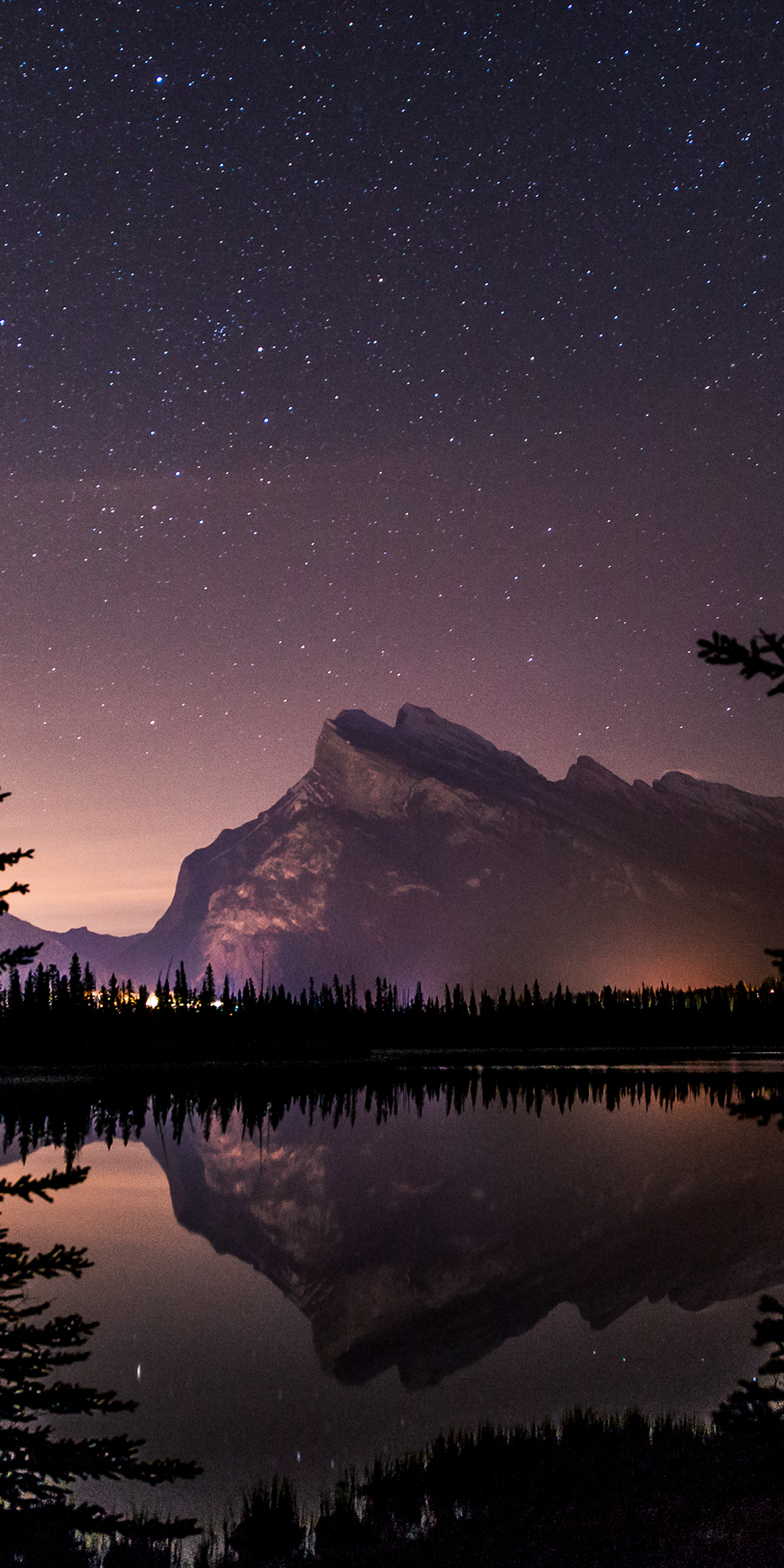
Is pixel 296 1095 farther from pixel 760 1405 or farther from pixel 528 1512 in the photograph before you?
pixel 760 1405

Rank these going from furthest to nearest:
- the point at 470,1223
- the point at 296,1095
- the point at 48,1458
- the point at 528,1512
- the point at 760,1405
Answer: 1. the point at 296,1095
2. the point at 470,1223
3. the point at 528,1512
4. the point at 48,1458
5. the point at 760,1405

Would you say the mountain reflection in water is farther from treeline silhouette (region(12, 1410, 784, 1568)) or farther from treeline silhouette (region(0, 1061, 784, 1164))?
treeline silhouette (region(0, 1061, 784, 1164))

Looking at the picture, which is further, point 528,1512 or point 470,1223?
point 470,1223

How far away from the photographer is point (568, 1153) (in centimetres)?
5325

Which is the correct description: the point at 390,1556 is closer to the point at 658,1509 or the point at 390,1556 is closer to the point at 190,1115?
the point at 658,1509

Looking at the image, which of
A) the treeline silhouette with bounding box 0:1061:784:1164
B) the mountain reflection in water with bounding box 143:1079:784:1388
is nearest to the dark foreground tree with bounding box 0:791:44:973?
the mountain reflection in water with bounding box 143:1079:784:1388

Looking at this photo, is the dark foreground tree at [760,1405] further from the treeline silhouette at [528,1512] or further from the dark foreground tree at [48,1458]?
the dark foreground tree at [48,1458]

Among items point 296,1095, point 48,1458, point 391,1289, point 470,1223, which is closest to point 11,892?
point 48,1458

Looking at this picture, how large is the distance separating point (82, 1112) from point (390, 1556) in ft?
257

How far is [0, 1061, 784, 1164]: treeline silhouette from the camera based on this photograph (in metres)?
72.4

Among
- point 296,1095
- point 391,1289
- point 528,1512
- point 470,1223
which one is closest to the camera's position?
point 528,1512

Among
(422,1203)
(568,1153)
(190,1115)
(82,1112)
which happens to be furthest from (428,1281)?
(82,1112)

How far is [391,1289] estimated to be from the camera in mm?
27094

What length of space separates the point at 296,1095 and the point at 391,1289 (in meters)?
79.5
